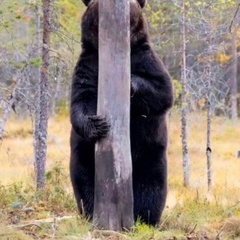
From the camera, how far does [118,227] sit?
656cm

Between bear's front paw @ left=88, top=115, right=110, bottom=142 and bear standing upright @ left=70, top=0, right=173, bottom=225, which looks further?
bear standing upright @ left=70, top=0, right=173, bottom=225

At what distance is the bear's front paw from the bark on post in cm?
5

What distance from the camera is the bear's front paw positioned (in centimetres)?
641

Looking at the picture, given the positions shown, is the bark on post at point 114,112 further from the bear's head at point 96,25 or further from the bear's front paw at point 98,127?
the bear's head at point 96,25

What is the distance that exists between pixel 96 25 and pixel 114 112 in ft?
3.41

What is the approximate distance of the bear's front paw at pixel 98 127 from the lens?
6414mm

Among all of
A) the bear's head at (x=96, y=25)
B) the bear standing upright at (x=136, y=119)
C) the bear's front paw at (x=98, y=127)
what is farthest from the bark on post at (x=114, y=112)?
the bear's head at (x=96, y=25)

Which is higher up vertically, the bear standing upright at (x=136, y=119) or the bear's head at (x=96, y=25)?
the bear's head at (x=96, y=25)

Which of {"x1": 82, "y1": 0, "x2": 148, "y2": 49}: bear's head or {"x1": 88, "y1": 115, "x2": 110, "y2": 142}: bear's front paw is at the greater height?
{"x1": 82, "y1": 0, "x2": 148, "y2": 49}: bear's head

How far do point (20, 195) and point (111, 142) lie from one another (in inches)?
102

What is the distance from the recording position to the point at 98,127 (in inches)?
253

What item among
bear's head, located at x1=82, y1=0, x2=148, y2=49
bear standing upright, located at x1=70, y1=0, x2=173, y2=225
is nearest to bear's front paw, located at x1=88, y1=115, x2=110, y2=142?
bear standing upright, located at x1=70, y1=0, x2=173, y2=225

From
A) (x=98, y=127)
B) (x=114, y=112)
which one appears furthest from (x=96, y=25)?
(x=98, y=127)

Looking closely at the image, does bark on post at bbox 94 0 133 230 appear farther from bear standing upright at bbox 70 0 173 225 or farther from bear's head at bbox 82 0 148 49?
bear's head at bbox 82 0 148 49
